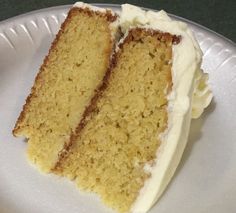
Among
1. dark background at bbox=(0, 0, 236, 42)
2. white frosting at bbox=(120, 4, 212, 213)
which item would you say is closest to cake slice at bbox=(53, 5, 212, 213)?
white frosting at bbox=(120, 4, 212, 213)

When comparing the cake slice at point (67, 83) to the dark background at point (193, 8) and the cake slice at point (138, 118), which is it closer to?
the cake slice at point (138, 118)

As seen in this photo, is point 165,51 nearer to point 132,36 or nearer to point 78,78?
point 132,36

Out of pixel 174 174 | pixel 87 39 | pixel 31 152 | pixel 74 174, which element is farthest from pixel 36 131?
pixel 174 174

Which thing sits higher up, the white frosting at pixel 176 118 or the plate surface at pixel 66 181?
the white frosting at pixel 176 118

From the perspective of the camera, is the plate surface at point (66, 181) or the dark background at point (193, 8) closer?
the plate surface at point (66, 181)

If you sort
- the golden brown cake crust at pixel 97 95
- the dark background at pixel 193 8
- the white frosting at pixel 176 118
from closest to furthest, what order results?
the white frosting at pixel 176 118
the golden brown cake crust at pixel 97 95
the dark background at pixel 193 8

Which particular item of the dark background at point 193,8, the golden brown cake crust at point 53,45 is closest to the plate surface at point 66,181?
the golden brown cake crust at point 53,45

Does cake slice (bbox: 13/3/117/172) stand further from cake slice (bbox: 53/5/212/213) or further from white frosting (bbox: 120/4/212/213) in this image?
white frosting (bbox: 120/4/212/213)
